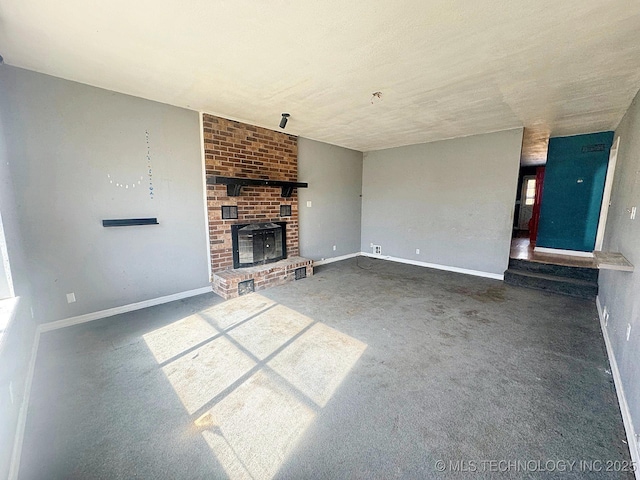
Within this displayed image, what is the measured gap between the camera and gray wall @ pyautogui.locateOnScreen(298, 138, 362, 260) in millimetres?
5258

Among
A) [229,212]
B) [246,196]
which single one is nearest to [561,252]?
[246,196]

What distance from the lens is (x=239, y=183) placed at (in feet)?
12.8

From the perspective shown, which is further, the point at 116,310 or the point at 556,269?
the point at 556,269

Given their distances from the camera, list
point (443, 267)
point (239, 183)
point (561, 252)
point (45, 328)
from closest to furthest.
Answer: point (45, 328)
point (239, 183)
point (561, 252)
point (443, 267)

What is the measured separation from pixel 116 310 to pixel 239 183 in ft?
7.33

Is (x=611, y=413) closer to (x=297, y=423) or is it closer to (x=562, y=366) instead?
(x=562, y=366)

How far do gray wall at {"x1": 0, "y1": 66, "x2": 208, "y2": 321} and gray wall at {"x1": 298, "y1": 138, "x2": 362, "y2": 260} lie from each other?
83.2 inches

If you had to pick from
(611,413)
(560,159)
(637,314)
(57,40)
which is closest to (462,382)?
(611,413)

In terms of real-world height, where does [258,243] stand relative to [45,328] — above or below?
above

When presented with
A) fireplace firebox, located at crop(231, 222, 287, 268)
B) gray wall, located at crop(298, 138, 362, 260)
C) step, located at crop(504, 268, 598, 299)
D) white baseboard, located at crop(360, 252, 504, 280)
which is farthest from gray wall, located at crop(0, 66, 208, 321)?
step, located at crop(504, 268, 598, 299)

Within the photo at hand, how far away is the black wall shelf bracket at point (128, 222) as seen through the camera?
3020 millimetres

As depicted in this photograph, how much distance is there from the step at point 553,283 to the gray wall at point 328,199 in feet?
10.5

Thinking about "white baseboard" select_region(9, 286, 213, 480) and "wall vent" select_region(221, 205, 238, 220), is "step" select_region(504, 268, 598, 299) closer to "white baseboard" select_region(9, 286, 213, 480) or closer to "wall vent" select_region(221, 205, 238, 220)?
"wall vent" select_region(221, 205, 238, 220)

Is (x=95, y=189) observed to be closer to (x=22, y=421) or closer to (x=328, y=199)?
(x=22, y=421)
